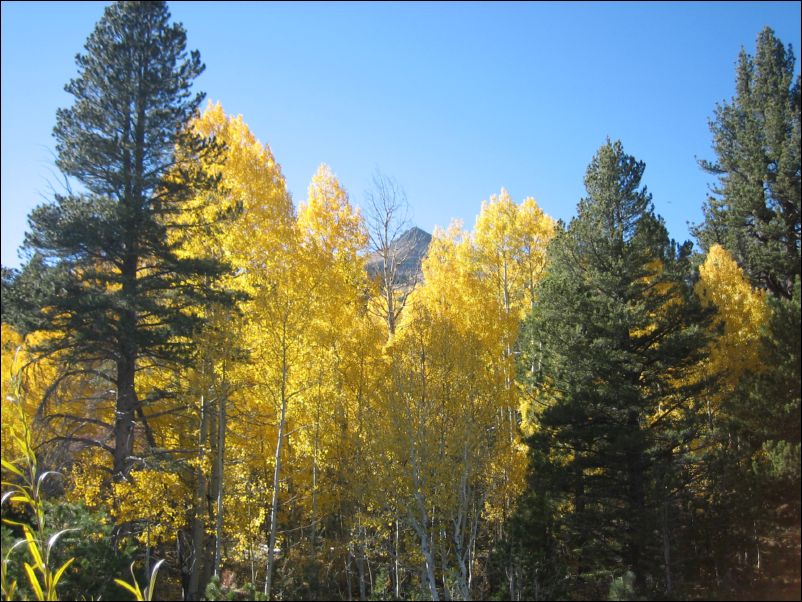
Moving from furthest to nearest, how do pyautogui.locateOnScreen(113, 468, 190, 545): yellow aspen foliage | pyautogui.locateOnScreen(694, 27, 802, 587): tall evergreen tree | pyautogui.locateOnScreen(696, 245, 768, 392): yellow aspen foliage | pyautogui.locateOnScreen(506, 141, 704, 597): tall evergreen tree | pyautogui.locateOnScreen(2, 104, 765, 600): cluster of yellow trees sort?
pyautogui.locateOnScreen(696, 245, 768, 392): yellow aspen foliage < pyautogui.locateOnScreen(506, 141, 704, 597): tall evergreen tree < pyautogui.locateOnScreen(2, 104, 765, 600): cluster of yellow trees < pyautogui.locateOnScreen(113, 468, 190, 545): yellow aspen foliage < pyautogui.locateOnScreen(694, 27, 802, 587): tall evergreen tree

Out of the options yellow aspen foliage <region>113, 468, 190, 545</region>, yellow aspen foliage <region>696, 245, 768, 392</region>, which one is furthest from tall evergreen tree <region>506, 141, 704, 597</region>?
yellow aspen foliage <region>113, 468, 190, 545</region>

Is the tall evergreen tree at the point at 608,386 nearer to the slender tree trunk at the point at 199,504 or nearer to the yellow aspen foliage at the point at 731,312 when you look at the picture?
the yellow aspen foliage at the point at 731,312

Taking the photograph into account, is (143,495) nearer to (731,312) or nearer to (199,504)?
(199,504)

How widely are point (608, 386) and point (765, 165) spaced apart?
5.52m

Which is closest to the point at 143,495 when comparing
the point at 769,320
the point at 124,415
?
the point at 124,415

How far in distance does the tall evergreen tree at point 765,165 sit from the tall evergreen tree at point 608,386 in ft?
5.30

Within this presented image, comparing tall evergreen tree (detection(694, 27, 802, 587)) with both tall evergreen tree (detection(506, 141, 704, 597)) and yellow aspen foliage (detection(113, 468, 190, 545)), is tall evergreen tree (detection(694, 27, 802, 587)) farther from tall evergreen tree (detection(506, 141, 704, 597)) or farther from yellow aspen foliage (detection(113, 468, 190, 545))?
yellow aspen foliage (detection(113, 468, 190, 545))

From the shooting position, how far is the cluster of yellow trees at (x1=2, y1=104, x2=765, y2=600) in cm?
1043

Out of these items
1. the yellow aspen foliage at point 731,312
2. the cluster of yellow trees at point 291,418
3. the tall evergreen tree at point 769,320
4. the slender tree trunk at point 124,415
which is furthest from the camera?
the yellow aspen foliage at point 731,312

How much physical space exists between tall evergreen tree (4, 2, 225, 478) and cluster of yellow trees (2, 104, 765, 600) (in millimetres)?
528

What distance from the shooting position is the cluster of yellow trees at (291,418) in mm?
10430

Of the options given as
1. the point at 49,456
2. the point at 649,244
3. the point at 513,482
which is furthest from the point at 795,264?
the point at 49,456

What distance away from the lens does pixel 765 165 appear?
10.9 m

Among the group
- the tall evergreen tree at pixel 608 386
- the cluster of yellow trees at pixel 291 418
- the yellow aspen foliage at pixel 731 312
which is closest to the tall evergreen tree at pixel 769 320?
the tall evergreen tree at pixel 608 386
